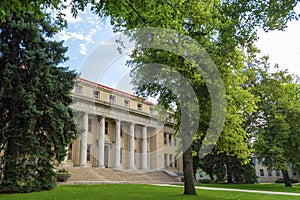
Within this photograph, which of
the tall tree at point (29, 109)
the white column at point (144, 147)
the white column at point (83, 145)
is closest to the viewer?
the tall tree at point (29, 109)

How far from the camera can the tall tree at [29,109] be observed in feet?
50.9

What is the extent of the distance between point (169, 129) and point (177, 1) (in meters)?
38.2

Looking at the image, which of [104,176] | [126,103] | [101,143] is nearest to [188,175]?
[104,176]

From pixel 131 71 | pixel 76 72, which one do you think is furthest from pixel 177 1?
pixel 76 72

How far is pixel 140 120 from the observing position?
3856 cm

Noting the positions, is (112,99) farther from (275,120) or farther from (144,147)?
(275,120)

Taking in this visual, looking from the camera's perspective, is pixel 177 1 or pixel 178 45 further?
pixel 178 45

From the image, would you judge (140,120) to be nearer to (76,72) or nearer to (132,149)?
(132,149)

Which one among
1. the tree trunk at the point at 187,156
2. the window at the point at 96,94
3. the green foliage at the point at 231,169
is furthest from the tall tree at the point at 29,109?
the green foliage at the point at 231,169

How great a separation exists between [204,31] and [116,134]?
2376 centimetres

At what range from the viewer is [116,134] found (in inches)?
1387

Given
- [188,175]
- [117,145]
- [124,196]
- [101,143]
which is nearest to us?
[124,196]

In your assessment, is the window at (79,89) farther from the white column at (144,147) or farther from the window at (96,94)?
the white column at (144,147)

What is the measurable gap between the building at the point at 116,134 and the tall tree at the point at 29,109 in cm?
1094
